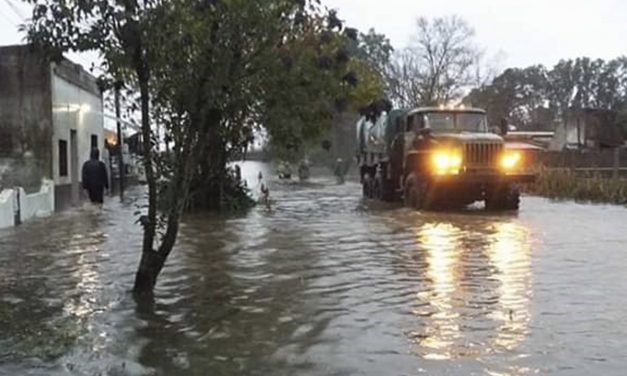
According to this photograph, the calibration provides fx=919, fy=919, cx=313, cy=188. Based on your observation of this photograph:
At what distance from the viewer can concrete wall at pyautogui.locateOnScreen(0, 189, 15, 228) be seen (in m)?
18.2

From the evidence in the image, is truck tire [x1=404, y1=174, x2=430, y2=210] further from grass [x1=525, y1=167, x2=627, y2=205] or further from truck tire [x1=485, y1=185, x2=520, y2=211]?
grass [x1=525, y1=167, x2=627, y2=205]

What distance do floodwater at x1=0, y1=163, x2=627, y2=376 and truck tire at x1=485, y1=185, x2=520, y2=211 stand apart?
651 centimetres

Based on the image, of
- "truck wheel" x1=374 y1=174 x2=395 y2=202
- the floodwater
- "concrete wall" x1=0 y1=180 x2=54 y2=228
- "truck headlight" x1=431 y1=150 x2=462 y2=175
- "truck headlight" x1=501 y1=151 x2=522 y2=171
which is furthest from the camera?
"truck wheel" x1=374 y1=174 x2=395 y2=202

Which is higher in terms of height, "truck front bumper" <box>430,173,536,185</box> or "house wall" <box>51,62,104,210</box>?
"house wall" <box>51,62,104,210</box>

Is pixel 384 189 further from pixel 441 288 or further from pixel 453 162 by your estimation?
pixel 441 288

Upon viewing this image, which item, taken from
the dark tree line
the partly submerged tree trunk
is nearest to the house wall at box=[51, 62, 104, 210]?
the partly submerged tree trunk

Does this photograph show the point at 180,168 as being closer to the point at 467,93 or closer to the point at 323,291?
the point at 323,291

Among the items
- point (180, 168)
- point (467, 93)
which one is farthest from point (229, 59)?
point (467, 93)

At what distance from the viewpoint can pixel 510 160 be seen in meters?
24.0

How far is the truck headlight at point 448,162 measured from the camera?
75.4ft

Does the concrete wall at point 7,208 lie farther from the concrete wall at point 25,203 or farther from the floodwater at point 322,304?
the floodwater at point 322,304

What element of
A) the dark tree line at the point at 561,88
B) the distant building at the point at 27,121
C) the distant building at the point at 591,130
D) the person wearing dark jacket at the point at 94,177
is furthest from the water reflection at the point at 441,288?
the dark tree line at the point at 561,88

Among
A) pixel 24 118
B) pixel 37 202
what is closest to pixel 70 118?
pixel 24 118

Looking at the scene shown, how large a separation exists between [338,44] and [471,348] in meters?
5.70
